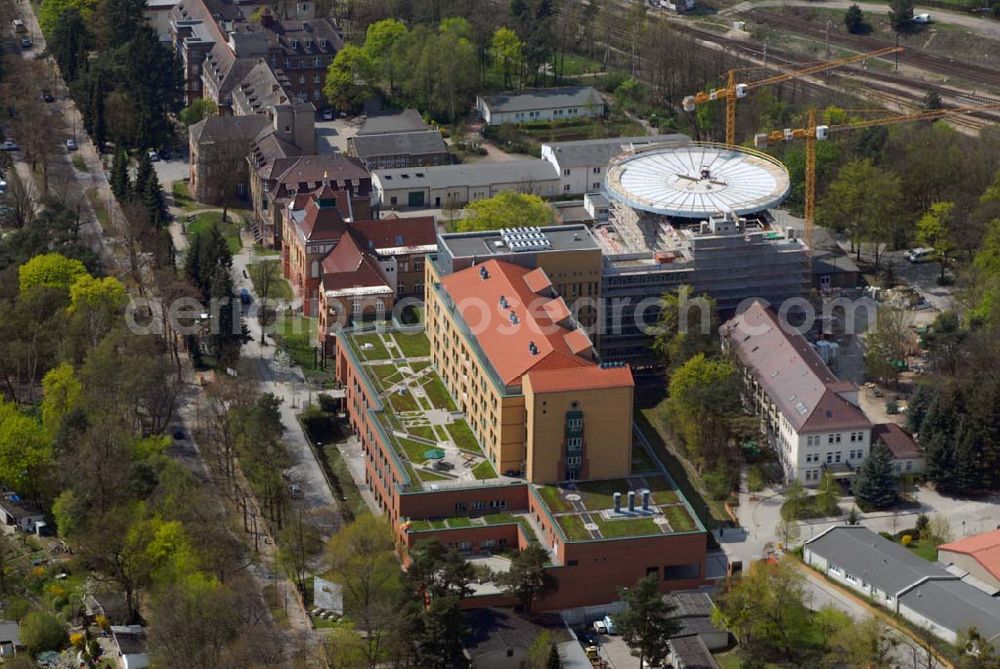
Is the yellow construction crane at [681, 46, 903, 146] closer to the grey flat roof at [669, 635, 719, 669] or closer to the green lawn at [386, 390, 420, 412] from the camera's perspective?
the green lawn at [386, 390, 420, 412]

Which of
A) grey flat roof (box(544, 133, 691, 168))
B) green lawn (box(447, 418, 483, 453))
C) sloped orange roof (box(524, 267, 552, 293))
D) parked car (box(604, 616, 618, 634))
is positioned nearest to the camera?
parked car (box(604, 616, 618, 634))

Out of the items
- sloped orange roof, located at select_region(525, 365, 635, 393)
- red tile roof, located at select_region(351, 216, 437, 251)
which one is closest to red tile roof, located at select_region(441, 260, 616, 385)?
sloped orange roof, located at select_region(525, 365, 635, 393)

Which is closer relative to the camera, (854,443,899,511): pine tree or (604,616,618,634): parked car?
(604,616,618,634): parked car

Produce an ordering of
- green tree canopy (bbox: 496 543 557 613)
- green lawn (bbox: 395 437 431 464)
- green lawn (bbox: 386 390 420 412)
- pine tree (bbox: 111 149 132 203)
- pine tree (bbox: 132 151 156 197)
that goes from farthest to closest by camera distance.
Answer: pine tree (bbox: 111 149 132 203) → pine tree (bbox: 132 151 156 197) → green lawn (bbox: 386 390 420 412) → green lawn (bbox: 395 437 431 464) → green tree canopy (bbox: 496 543 557 613)

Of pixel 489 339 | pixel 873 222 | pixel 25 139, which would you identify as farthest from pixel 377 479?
pixel 25 139

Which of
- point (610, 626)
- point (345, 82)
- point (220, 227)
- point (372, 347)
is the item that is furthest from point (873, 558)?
point (345, 82)

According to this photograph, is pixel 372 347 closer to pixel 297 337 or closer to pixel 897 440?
pixel 297 337

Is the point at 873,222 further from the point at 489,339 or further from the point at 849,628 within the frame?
the point at 849,628

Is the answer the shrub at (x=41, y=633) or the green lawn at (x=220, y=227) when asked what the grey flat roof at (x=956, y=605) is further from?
the green lawn at (x=220, y=227)
